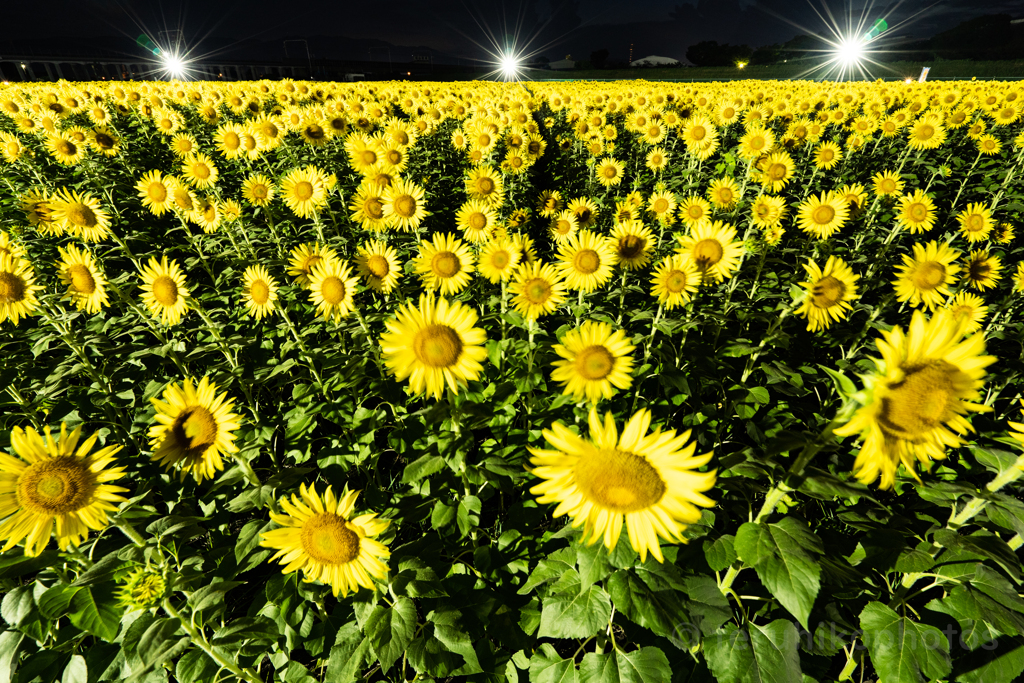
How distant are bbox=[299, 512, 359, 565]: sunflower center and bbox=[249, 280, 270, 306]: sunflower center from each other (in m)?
2.80

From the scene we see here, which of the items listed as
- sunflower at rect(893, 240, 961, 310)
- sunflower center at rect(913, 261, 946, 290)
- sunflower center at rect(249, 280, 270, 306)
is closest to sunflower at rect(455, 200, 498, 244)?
sunflower center at rect(249, 280, 270, 306)

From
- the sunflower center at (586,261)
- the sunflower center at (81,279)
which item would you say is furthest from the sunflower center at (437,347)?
the sunflower center at (81,279)

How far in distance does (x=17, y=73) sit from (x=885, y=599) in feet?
240

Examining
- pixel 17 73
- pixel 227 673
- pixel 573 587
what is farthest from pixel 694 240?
pixel 17 73

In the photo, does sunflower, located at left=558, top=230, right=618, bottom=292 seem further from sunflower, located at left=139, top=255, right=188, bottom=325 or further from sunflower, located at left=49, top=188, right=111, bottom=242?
sunflower, located at left=49, top=188, right=111, bottom=242

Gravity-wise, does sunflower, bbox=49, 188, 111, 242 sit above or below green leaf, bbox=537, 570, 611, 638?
above

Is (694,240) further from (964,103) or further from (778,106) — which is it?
(964,103)

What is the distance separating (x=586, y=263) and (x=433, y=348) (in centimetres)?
225

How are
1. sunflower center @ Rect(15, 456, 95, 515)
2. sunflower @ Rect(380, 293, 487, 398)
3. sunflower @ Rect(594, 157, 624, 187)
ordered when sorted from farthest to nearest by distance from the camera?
1. sunflower @ Rect(594, 157, 624, 187)
2. sunflower @ Rect(380, 293, 487, 398)
3. sunflower center @ Rect(15, 456, 95, 515)

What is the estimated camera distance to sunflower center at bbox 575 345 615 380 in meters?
2.69

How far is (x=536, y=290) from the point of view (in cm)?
364

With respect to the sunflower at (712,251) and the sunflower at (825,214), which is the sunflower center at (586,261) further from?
the sunflower at (825,214)

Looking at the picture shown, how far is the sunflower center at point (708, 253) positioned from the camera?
14.6ft

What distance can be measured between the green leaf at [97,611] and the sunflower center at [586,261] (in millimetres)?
4032
